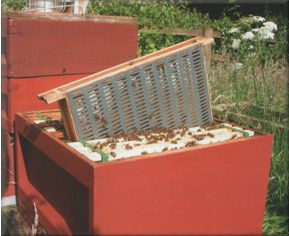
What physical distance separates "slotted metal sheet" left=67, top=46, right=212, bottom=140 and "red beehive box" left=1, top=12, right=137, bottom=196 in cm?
72

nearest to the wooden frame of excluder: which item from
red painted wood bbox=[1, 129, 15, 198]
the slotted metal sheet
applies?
Answer: the slotted metal sheet

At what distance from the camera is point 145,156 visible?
6.46ft

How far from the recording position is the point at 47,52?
2816 millimetres

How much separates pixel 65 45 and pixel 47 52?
134 mm

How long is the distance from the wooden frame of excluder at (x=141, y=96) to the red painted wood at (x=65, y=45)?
2.08 ft

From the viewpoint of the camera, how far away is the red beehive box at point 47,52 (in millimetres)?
2711

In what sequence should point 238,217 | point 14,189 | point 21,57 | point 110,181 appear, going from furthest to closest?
point 14,189 < point 21,57 < point 238,217 < point 110,181

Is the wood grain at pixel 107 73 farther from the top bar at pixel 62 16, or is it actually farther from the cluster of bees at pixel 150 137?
the top bar at pixel 62 16

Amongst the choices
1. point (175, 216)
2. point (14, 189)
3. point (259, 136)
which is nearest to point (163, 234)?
point (175, 216)

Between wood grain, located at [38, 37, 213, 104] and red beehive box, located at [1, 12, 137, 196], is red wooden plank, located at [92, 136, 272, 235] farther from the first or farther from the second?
red beehive box, located at [1, 12, 137, 196]

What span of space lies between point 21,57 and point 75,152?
1016mm

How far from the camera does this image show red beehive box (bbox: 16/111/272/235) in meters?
1.90

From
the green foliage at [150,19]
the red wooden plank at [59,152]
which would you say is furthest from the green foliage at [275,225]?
the green foliage at [150,19]

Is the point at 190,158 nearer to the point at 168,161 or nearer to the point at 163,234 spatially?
the point at 168,161
